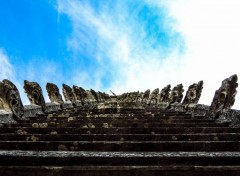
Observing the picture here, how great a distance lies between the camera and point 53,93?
12.2 metres

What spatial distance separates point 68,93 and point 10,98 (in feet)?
21.7

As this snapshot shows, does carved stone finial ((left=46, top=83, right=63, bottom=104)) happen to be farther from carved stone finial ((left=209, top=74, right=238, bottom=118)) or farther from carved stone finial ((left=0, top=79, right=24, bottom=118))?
carved stone finial ((left=209, top=74, right=238, bottom=118))

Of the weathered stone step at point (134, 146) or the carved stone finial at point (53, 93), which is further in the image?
the carved stone finial at point (53, 93)

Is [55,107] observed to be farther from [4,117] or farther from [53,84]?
[4,117]

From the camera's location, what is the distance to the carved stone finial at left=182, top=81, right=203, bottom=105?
9.87 metres

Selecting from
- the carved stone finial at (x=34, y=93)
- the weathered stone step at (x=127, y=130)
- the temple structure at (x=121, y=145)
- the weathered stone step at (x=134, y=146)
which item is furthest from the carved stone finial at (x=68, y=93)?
the weathered stone step at (x=134, y=146)

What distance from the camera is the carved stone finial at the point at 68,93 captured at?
14042mm

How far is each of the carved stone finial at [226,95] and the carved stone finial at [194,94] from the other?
7.25 ft

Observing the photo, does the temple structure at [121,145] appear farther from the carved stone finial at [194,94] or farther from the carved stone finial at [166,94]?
the carved stone finial at [166,94]

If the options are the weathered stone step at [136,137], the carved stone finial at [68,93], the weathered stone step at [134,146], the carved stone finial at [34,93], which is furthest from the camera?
the carved stone finial at [68,93]
